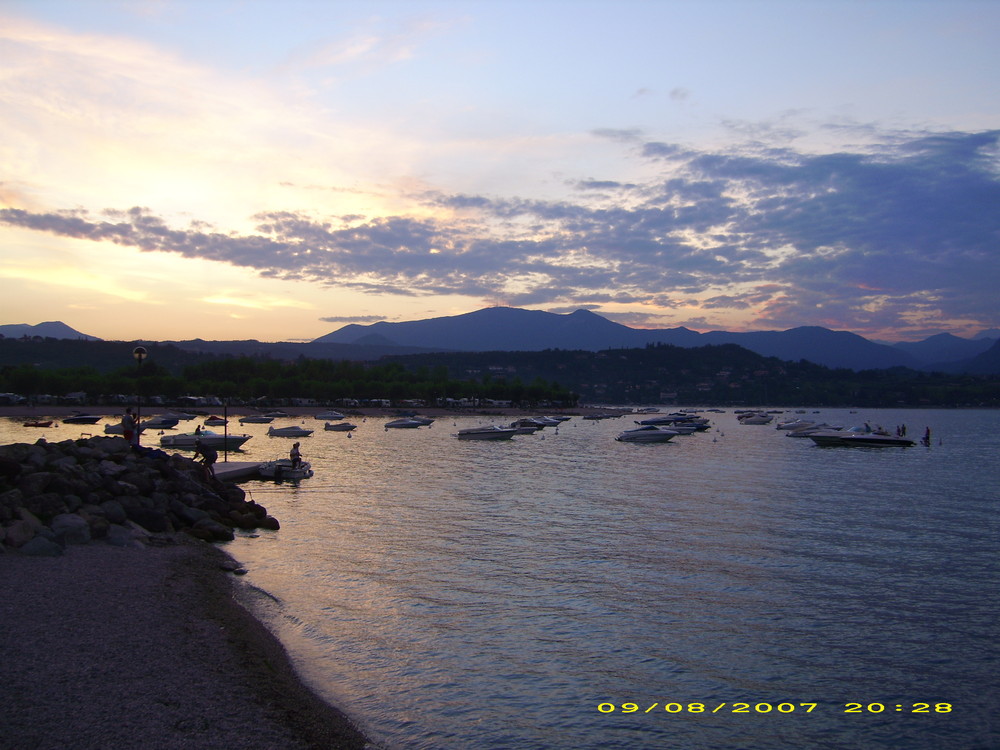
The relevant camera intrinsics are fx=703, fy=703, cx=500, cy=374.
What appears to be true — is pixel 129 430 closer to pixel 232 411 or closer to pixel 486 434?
pixel 486 434

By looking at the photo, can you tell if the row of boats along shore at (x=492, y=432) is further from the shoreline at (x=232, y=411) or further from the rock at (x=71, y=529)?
the rock at (x=71, y=529)

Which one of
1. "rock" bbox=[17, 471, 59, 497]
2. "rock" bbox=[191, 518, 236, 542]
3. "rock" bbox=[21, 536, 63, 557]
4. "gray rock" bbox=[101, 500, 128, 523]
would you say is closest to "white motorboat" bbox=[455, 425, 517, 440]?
"rock" bbox=[191, 518, 236, 542]

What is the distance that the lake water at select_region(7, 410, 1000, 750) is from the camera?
10.4 metres

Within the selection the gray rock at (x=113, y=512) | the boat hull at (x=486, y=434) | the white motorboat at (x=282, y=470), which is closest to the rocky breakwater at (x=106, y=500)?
the gray rock at (x=113, y=512)

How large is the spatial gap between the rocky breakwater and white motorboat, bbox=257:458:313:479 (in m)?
8.74

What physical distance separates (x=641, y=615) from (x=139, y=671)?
31.8 feet

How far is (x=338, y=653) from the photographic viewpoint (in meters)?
12.8

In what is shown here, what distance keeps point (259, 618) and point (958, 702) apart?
12.7m

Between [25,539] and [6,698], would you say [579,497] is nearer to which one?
[25,539]

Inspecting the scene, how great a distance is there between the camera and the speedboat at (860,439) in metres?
68.6

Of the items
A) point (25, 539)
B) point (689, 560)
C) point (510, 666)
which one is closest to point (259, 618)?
point (510, 666)

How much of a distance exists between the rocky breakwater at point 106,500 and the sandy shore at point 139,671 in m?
2.51

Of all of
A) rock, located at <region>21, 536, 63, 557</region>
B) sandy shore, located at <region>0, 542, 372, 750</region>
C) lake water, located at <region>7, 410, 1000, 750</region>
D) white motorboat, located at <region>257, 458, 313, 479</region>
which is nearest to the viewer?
sandy shore, located at <region>0, 542, 372, 750</region>
